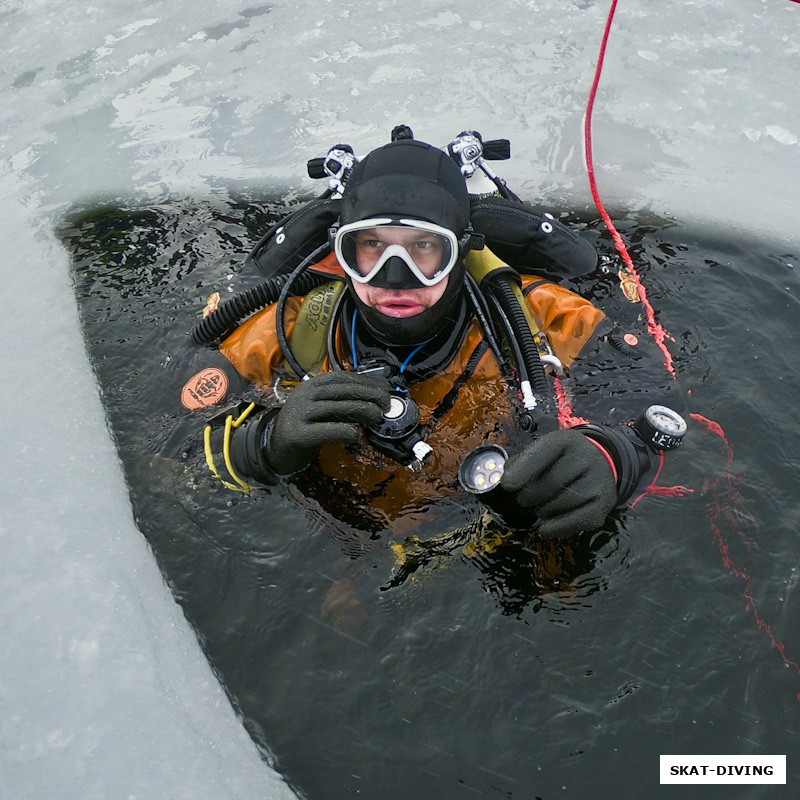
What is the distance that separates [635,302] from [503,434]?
1103mm

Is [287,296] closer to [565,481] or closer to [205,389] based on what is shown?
[205,389]

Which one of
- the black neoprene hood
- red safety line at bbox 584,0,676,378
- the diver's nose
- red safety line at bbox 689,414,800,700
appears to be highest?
the black neoprene hood

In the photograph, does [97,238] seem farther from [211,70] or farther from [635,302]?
[635,302]

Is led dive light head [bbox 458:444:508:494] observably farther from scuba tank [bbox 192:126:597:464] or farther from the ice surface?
the ice surface

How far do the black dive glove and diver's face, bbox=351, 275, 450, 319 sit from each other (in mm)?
282

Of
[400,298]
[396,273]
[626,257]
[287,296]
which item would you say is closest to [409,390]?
[400,298]

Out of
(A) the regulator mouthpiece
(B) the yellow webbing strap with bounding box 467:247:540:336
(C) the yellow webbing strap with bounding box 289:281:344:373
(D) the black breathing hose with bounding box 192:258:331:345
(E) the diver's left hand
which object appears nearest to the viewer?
(E) the diver's left hand

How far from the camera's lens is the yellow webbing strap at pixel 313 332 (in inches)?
112

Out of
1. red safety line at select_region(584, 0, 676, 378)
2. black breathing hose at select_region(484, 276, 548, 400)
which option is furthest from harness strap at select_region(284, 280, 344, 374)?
red safety line at select_region(584, 0, 676, 378)

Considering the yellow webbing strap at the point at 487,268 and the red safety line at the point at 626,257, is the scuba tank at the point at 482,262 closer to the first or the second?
the yellow webbing strap at the point at 487,268

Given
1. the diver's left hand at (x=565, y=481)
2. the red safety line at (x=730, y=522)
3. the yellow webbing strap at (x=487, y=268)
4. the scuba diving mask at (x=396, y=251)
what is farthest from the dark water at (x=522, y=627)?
the scuba diving mask at (x=396, y=251)

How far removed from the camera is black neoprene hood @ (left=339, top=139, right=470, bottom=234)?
2.46 metres

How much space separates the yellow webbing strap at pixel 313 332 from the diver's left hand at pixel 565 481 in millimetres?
1024

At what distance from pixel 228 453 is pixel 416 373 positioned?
2.50ft
